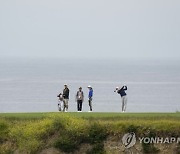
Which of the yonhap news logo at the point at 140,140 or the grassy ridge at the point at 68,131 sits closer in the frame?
the yonhap news logo at the point at 140,140

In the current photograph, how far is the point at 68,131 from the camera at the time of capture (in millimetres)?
35938

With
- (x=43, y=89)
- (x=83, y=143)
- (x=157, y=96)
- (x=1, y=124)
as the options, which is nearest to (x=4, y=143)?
(x=1, y=124)

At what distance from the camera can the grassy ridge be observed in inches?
1405

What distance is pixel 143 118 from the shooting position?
3747cm

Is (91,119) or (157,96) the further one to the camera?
(157,96)

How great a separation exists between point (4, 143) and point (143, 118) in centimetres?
782

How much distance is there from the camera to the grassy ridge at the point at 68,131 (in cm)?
3569

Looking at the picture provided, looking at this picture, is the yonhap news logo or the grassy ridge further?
the grassy ridge

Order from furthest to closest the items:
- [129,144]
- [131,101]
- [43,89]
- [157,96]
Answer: [43,89] < [157,96] < [131,101] < [129,144]

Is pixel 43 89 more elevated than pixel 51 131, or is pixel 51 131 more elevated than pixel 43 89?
pixel 43 89

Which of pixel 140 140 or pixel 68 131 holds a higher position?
pixel 68 131

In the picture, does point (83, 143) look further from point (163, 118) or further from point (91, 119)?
point (163, 118)

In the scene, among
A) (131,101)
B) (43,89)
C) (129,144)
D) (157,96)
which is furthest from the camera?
(43,89)

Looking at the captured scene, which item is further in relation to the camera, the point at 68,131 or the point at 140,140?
the point at 68,131
